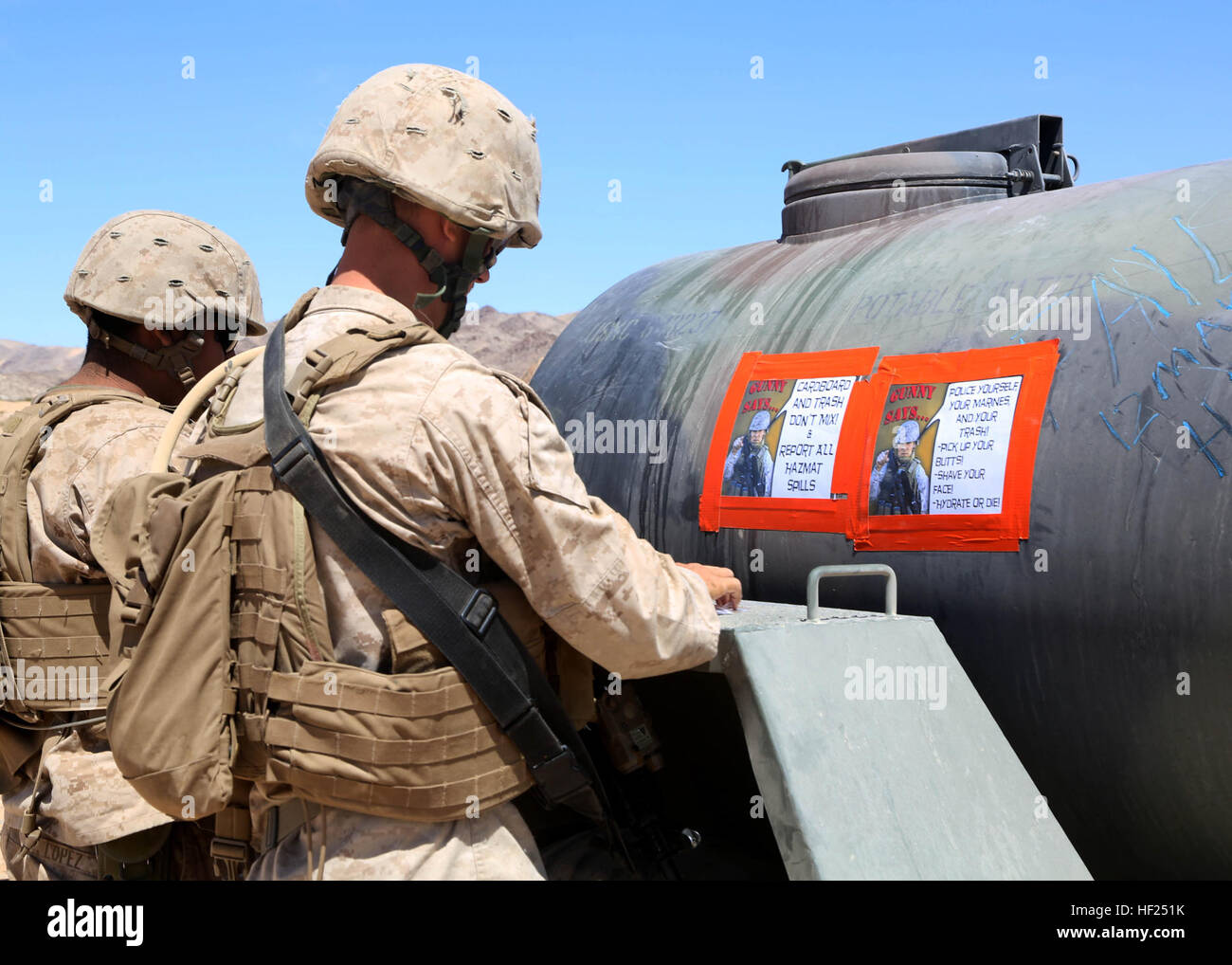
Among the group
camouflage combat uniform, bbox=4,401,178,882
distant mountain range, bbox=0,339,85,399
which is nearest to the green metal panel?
camouflage combat uniform, bbox=4,401,178,882

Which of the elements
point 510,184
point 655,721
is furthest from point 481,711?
point 655,721

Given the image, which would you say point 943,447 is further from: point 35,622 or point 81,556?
point 35,622

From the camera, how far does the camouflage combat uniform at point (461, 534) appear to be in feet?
6.80

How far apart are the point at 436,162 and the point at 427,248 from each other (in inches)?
6.8

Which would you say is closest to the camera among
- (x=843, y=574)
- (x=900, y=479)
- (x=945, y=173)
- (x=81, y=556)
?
(x=843, y=574)

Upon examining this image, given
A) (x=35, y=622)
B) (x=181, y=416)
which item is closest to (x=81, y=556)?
(x=35, y=622)

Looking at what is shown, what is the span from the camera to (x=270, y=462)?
7.04 ft

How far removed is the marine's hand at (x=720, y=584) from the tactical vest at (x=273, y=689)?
0.66 meters

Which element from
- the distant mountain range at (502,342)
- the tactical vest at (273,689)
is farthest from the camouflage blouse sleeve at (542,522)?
the distant mountain range at (502,342)

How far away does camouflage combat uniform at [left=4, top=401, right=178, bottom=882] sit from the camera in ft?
10.1

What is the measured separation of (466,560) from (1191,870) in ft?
6.01

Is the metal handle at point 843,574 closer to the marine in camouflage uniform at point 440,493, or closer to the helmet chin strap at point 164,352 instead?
the marine in camouflage uniform at point 440,493

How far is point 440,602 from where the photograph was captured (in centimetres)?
211
